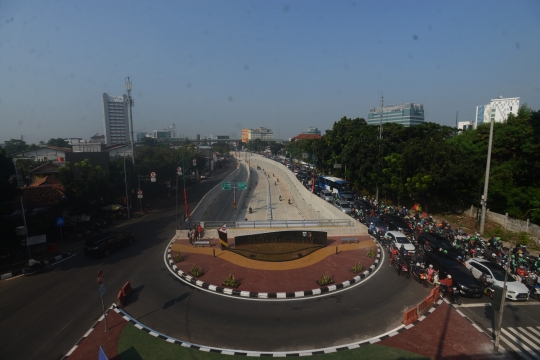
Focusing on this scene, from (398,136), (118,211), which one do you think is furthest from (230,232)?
(398,136)

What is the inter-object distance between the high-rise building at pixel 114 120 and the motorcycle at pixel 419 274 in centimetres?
16553

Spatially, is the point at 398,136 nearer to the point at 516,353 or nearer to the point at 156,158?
the point at 156,158

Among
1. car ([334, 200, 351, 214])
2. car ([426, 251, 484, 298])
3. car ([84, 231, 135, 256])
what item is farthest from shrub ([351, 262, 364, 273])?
car ([84, 231, 135, 256])

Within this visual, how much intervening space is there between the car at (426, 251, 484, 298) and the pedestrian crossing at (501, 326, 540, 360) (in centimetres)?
204

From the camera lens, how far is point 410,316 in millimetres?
10539

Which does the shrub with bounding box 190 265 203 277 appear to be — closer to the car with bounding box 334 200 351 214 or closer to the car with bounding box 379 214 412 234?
the car with bounding box 379 214 412 234

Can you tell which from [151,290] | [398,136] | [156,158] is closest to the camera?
[151,290]

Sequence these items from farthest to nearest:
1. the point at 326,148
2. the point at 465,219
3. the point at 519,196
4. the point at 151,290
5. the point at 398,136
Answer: the point at 326,148 → the point at 398,136 → the point at 465,219 → the point at 519,196 → the point at 151,290

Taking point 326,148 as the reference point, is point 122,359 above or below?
below

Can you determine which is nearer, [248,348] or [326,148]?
[248,348]

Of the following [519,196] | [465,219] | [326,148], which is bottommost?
[465,219]

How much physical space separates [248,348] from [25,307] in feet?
31.3

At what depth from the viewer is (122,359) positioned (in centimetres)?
873

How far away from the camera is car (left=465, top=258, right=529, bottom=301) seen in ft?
40.5
